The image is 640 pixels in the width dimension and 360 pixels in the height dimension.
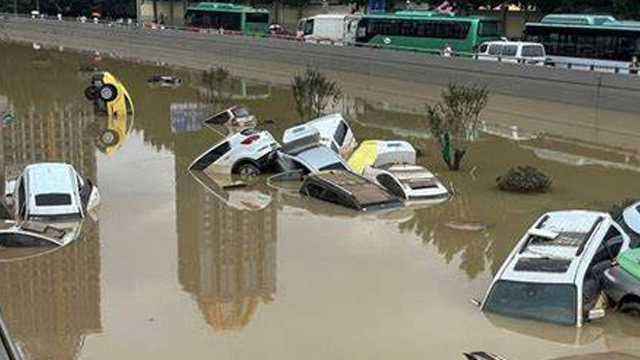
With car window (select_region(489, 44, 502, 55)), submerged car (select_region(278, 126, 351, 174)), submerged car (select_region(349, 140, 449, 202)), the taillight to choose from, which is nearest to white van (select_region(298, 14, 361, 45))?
car window (select_region(489, 44, 502, 55))

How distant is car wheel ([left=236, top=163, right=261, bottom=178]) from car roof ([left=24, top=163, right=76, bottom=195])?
189 inches

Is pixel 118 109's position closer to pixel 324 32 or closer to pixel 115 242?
pixel 115 242

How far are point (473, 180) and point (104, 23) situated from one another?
62.7 m

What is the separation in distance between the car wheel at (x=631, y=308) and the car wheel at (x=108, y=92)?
24.6 metres

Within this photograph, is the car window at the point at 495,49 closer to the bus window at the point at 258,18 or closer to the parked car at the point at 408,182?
the parked car at the point at 408,182

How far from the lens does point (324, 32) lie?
5878 centimetres

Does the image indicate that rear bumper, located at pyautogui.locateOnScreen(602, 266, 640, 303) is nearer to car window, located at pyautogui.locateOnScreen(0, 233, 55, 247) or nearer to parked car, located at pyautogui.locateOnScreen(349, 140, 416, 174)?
parked car, located at pyautogui.locateOnScreen(349, 140, 416, 174)

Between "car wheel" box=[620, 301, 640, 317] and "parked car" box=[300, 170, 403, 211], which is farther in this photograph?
"parked car" box=[300, 170, 403, 211]

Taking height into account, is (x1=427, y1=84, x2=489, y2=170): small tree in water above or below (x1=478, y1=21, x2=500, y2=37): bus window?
below

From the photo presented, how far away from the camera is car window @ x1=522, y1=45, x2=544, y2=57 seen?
40844mm

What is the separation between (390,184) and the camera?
2044 centimetres

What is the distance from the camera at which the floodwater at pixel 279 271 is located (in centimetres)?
1229

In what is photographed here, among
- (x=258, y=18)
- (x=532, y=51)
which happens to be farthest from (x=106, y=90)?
(x=258, y=18)

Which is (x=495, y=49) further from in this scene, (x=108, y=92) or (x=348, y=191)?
(x=348, y=191)
